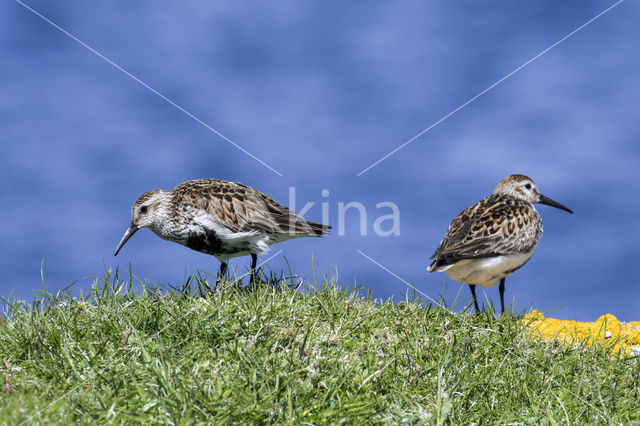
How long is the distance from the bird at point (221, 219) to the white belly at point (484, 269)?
209 centimetres

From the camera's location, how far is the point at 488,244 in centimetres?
934

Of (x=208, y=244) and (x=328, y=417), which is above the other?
(x=208, y=244)

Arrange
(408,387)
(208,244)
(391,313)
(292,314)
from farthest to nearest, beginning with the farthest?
(208,244) → (391,313) → (292,314) → (408,387)

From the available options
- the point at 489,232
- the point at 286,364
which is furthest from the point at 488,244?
the point at 286,364

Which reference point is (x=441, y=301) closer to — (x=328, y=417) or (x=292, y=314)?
(x=292, y=314)

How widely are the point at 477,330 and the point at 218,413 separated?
342 cm

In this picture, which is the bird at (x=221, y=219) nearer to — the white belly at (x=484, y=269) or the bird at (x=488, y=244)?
the bird at (x=488, y=244)

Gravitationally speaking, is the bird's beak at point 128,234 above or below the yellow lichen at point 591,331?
above

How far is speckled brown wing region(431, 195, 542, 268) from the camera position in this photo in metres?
9.21

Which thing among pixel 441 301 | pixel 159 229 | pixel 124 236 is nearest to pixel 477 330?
pixel 441 301

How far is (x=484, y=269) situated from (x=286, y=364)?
449 cm

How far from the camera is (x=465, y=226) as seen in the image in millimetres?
9750

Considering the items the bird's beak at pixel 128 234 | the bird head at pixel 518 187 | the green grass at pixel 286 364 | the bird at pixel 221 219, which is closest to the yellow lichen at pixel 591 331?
the green grass at pixel 286 364

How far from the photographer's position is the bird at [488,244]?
363 inches
